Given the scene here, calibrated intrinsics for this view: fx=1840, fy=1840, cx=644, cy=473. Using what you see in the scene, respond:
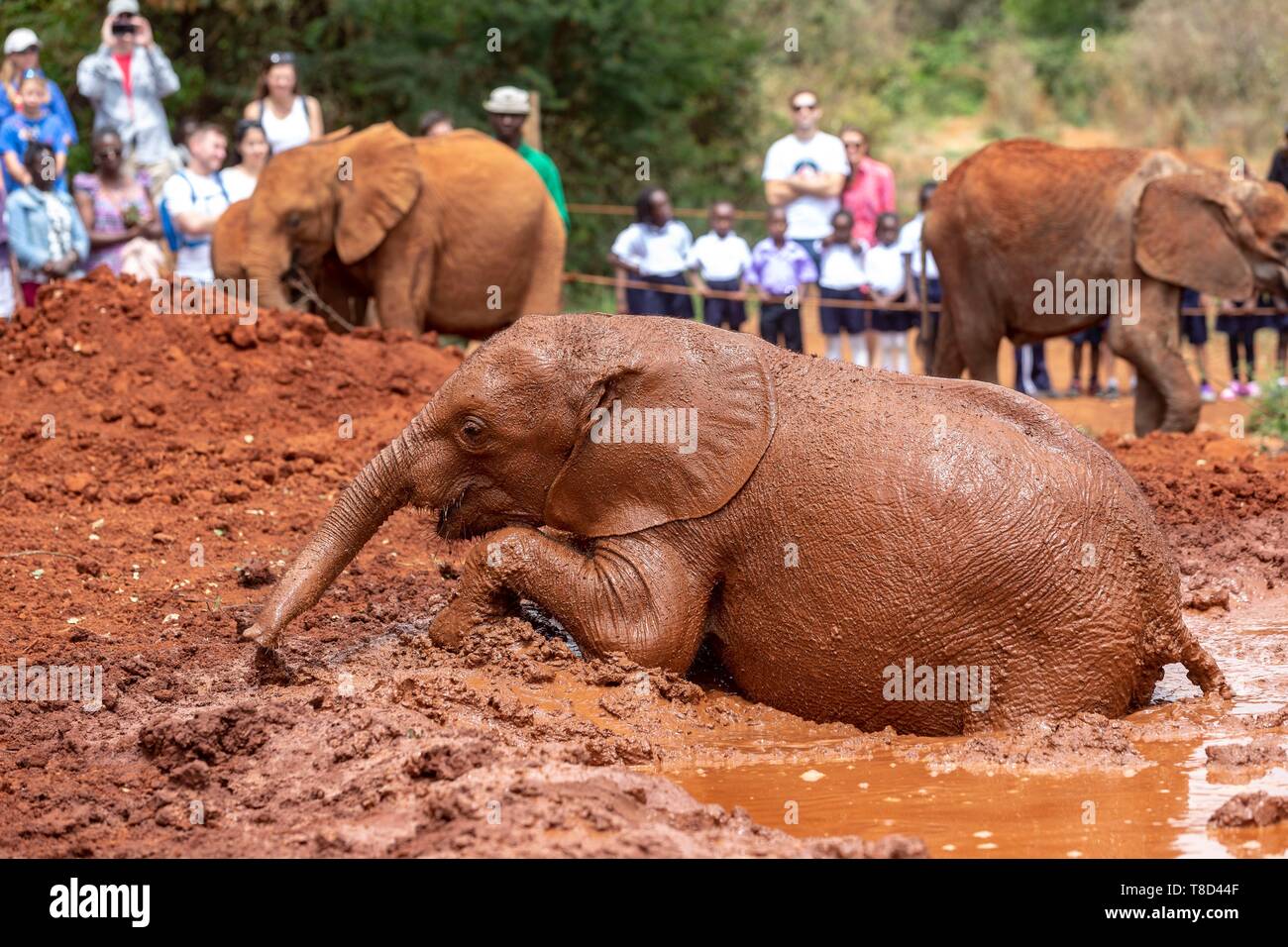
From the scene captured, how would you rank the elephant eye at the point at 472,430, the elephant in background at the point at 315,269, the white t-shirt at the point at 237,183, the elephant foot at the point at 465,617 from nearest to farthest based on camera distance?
1. the elephant eye at the point at 472,430
2. the elephant foot at the point at 465,617
3. the elephant in background at the point at 315,269
4. the white t-shirt at the point at 237,183

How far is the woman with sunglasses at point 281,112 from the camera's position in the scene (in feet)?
50.0

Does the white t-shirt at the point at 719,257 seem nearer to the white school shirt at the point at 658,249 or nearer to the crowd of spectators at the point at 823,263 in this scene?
the crowd of spectators at the point at 823,263

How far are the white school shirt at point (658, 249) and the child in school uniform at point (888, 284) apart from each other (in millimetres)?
1740

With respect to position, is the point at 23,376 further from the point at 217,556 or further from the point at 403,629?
the point at 403,629

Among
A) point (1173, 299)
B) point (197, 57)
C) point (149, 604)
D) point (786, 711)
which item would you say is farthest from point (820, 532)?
point (197, 57)

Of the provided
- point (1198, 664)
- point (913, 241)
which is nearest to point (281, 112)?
point (913, 241)

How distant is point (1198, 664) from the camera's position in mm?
6957

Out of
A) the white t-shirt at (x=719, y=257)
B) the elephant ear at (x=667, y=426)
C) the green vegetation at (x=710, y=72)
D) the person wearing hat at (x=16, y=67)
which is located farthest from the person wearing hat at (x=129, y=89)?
the elephant ear at (x=667, y=426)

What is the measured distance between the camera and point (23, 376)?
11.1 m

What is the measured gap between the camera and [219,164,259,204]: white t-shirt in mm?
14461

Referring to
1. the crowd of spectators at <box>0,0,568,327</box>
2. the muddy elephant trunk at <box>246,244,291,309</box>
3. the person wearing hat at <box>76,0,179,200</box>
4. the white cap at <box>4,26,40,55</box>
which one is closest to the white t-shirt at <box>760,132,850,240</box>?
the crowd of spectators at <box>0,0,568,327</box>

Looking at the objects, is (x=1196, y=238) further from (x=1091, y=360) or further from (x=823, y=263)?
(x=1091, y=360)

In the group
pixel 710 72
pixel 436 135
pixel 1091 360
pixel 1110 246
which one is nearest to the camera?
pixel 1110 246

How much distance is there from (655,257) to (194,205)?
489 centimetres
